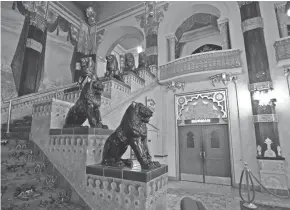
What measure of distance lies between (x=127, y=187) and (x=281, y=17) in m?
7.44

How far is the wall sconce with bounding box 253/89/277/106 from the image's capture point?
4786 millimetres

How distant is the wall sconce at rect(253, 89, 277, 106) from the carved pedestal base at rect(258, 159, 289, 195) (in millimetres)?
1766

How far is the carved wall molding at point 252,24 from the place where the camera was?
17.4 feet

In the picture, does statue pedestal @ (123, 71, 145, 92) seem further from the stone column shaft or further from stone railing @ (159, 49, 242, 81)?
the stone column shaft

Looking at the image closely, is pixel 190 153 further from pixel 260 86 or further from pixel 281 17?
pixel 281 17

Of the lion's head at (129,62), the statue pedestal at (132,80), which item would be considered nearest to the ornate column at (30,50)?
the lion's head at (129,62)

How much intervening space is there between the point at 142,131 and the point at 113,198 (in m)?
0.79

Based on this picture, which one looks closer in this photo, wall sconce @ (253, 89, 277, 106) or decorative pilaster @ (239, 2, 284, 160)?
Answer: decorative pilaster @ (239, 2, 284, 160)

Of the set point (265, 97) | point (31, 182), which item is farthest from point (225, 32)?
point (31, 182)

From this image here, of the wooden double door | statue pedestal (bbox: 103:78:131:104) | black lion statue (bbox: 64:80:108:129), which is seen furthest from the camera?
the wooden double door

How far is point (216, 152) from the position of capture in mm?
5867

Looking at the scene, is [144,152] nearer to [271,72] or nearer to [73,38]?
[271,72]

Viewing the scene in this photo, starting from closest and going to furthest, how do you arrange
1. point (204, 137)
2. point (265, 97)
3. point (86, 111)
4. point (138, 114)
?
point (138, 114), point (86, 111), point (265, 97), point (204, 137)

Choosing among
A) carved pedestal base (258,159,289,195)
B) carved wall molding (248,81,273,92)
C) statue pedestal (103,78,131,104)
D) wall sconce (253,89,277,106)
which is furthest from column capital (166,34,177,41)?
carved pedestal base (258,159,289,195)
